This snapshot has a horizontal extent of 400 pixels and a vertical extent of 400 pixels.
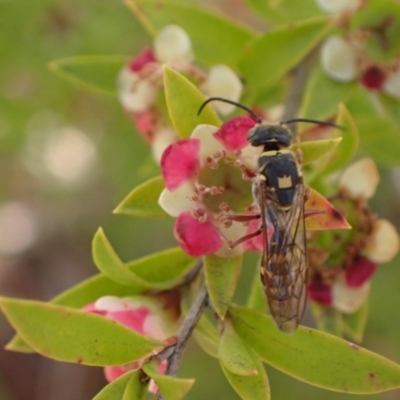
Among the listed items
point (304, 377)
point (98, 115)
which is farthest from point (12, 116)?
point (304, 377)

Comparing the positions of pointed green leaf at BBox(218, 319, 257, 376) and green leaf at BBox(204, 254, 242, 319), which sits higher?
green leaf at BBox(204, 254, 242, 319)

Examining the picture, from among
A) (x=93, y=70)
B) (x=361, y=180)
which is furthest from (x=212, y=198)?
(x=93, y=70)

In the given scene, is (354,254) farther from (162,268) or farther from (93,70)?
(93,70)

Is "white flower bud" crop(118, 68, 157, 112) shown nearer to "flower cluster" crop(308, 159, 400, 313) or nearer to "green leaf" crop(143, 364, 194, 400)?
"flower cluster" crop(308, 159, 400, 313)

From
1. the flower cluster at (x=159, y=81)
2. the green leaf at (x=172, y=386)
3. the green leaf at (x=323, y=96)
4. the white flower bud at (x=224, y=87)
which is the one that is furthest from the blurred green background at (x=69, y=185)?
the green leaf at (x=172, y=386)

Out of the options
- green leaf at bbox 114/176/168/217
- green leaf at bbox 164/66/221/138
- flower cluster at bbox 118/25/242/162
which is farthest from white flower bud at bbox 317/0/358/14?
green leaf at bbox 114/176/168/217
